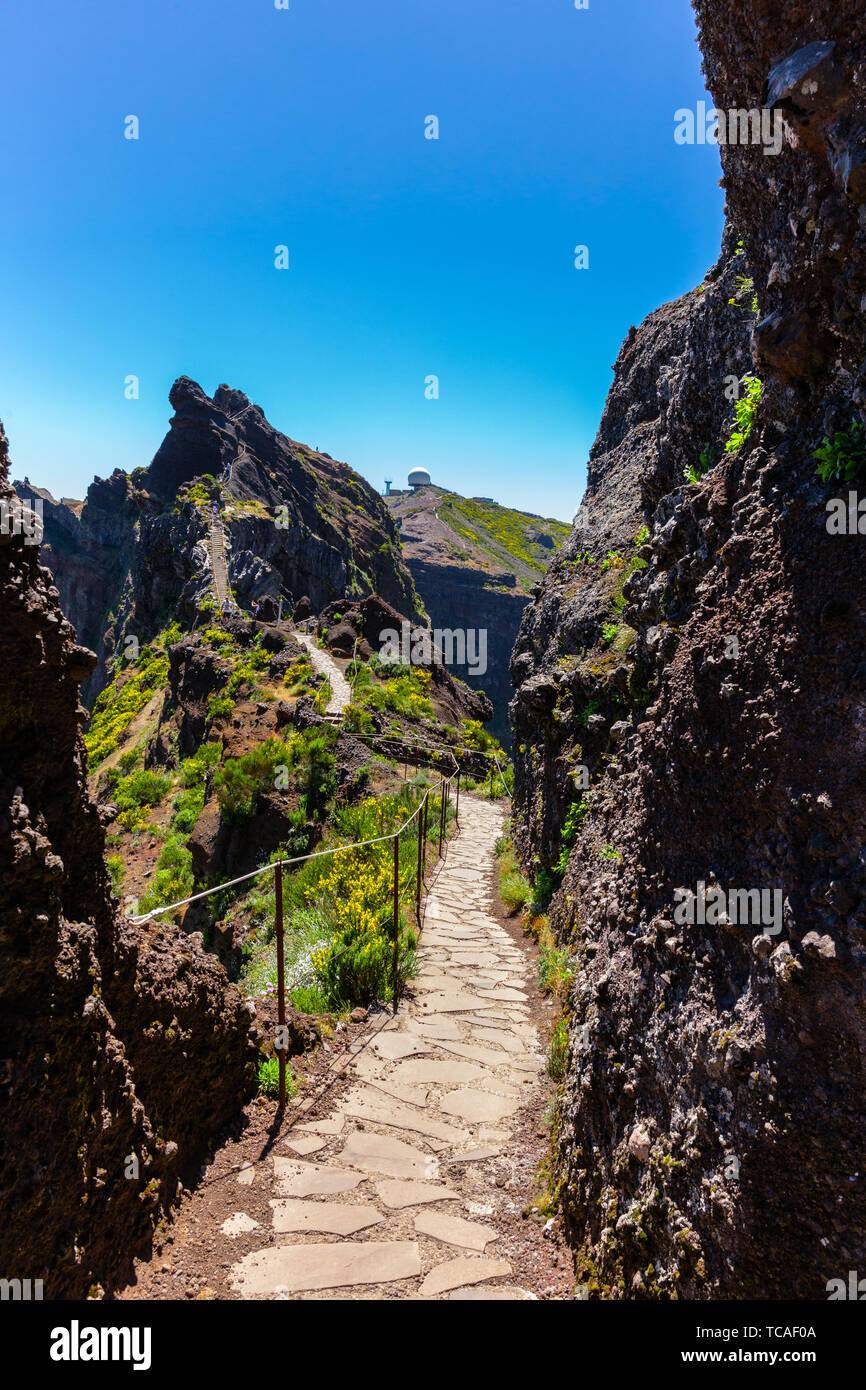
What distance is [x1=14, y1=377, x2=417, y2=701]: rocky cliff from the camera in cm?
3894

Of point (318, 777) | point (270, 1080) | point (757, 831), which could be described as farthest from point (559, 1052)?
point (318, 777)

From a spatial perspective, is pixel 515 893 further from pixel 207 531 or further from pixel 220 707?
pixel 207 531

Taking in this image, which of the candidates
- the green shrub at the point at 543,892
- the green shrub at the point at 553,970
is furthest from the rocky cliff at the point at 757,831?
the green shrub at the point at 543,892

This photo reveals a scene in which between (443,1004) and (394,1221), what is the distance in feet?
8.08

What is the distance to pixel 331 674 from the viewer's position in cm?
2080

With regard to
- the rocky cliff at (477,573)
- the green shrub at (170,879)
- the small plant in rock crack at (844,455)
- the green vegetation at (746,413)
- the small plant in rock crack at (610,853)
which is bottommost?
the green shrub at (170,879)

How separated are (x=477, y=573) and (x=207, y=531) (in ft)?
168

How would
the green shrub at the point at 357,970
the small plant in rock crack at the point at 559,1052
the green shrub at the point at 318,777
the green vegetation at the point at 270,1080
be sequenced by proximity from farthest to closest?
1. the green shrub at the point at 318,777
2. the green shrub at the point at 357,970
3. the small plant in rock crack at the point at 559,1052
4. the green vegetation at the point at 270,1080

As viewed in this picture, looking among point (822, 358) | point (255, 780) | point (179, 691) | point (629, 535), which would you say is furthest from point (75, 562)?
point (822, 358)

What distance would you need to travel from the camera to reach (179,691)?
23.9 meters

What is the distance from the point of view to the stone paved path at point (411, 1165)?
2.76 metres

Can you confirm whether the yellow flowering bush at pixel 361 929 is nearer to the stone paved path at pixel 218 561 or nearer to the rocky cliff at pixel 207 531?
the rocky cliff at pixel 207 531

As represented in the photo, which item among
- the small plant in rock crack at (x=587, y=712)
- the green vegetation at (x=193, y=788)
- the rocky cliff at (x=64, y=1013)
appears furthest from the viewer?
the green vegetation at (x=193, y=788)

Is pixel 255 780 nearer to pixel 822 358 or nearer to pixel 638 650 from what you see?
pixel 638 650
